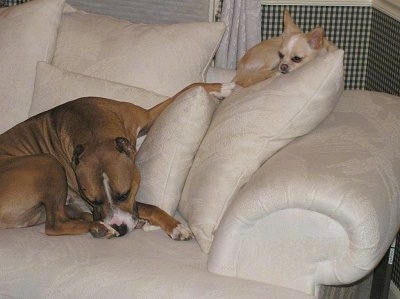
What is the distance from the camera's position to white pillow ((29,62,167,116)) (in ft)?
9.70

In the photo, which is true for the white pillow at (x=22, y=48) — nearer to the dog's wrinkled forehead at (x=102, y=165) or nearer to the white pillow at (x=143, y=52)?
the white pillow at (x=143, y=52)

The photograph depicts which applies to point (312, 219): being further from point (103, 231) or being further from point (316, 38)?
point (316, 38)

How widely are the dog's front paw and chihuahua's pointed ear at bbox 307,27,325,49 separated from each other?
1248 mm

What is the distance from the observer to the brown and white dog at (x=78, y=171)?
2.58 meters

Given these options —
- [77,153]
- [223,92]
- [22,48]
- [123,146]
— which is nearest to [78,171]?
[77,153]

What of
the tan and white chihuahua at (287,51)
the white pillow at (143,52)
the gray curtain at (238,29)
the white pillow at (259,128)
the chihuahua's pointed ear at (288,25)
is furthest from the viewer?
the gray curtain at (238,29)

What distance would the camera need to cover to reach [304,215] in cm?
215

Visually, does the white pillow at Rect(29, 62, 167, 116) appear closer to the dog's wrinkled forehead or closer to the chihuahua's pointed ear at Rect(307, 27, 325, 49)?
the dog's wrinkled forehead

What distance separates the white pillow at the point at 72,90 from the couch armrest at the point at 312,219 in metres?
0.75

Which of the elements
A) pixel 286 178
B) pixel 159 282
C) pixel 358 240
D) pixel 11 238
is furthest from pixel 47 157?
pixel 358 240

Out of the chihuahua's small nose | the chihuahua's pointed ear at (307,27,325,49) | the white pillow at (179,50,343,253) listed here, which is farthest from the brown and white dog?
the chihuahua's pointed ear at (307,27,325,49)

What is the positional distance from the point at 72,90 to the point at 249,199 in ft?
3.47

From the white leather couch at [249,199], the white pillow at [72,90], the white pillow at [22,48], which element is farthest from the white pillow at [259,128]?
the white pillow at [22,48]

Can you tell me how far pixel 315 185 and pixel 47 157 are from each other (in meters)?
1.02
